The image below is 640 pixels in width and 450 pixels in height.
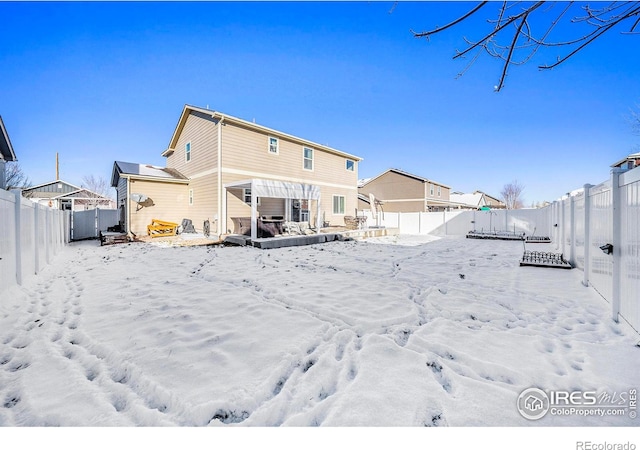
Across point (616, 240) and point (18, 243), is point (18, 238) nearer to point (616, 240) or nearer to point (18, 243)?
point (18, 243)

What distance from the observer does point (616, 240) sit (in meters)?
3.01

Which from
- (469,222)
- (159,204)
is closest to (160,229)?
(159,204)

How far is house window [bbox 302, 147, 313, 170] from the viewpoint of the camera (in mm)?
16281

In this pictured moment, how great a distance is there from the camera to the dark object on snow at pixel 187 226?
14102mm

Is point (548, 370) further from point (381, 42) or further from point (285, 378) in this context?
point (381, 42)

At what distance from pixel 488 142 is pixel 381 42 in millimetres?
21419

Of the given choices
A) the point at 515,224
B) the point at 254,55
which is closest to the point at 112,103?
the point at 254,55

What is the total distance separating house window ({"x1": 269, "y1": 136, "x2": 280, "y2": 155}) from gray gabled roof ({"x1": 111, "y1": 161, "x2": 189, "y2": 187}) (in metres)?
5.06

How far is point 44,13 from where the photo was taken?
507 cm

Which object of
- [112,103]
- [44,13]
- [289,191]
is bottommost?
[289,191]

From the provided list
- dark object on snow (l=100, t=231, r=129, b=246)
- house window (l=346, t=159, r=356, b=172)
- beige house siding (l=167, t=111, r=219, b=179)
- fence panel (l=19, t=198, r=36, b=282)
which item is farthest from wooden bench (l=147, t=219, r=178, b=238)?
house window (l=346, t=159, r=356, b=172)

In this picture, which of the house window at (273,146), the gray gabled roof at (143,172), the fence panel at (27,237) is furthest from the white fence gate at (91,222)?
the fence panel at (27,237)

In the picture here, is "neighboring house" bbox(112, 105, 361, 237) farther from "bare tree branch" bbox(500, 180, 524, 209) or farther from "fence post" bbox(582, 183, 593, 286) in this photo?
"bare tree branch" bbox(500, 180, 524, 209)

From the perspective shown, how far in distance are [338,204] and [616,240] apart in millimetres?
15879
